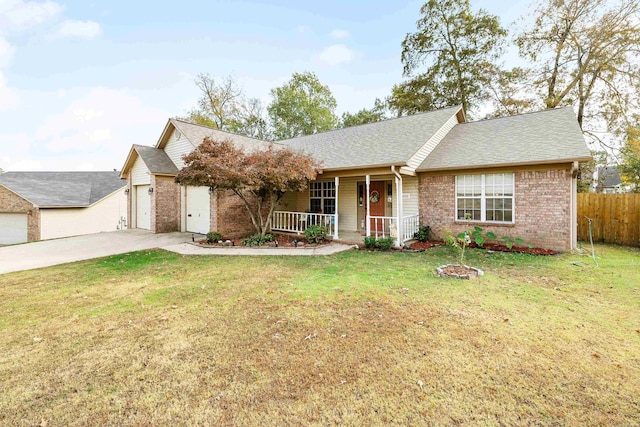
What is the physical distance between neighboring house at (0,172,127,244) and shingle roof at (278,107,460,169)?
1713 centimetres

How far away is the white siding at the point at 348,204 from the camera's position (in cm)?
1281

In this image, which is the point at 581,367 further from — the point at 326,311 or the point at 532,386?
the point at 326,311

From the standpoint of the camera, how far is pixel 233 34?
1638 cm

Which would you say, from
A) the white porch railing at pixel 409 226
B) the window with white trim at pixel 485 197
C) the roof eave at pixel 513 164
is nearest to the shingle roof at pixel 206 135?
the white porch railing at pixel 409 226

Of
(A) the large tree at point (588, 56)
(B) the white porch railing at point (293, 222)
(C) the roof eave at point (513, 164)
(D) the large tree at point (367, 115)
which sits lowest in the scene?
(B) the white porch railing at point (293, 222)

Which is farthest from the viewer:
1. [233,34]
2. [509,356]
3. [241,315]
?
[233,34]

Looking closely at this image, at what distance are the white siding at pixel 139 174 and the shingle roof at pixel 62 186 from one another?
9.15m

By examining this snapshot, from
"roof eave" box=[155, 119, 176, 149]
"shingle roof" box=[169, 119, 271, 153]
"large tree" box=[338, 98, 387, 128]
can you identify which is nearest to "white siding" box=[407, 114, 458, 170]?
"shingle roof" box=[169, 119, 271, 153]

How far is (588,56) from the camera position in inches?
647

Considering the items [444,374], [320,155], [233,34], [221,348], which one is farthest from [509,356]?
[233,34]

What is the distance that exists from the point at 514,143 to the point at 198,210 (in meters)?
12.7

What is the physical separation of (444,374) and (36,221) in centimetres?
2505

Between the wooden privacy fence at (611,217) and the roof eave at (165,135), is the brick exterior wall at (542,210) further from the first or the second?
the roof eave at (165,135)

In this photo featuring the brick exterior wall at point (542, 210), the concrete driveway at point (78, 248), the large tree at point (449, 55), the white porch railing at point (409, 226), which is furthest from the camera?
the large tree at point (449, 55)
